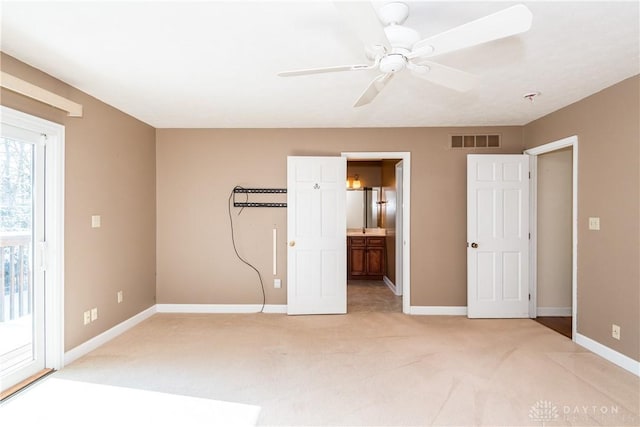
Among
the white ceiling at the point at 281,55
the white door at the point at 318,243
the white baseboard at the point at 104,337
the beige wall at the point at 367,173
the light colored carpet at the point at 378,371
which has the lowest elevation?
the light colored carpet at the point at 378,371

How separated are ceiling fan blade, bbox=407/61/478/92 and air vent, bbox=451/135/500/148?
88.4 inches

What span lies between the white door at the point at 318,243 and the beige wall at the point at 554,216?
252 centimetres

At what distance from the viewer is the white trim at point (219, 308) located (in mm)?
4336

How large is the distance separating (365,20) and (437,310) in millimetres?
3794

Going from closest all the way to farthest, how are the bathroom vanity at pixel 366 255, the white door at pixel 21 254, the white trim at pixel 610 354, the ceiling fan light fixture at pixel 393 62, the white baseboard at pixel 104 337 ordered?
the ceiling fan light fixture at pixel 393 62 < the white door at pixel 21 254 < the white trim at pixel 610 354 < the white baseboard at pixel 104 337 < the bathroom vanity at pixel 366 255

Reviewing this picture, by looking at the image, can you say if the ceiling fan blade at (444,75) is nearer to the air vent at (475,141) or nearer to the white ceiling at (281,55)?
the white ceiling at (281,55)

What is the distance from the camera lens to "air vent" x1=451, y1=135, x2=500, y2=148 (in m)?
4.24

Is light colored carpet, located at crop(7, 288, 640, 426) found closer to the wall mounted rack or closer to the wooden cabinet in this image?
the wall mounted rack

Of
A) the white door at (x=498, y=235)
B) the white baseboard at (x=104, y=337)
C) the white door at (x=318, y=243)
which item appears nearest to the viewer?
the white baseboard at (x=104, y=337)

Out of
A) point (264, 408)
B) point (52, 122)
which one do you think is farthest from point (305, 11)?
point (264, 408)

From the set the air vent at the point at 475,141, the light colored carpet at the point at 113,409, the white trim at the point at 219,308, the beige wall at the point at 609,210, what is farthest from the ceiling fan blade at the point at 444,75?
the white trim at the point at 219,308

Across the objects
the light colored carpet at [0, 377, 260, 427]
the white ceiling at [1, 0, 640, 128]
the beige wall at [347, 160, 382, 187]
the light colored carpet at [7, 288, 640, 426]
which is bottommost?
the light colored carpet at [0, 377, 260, 427]

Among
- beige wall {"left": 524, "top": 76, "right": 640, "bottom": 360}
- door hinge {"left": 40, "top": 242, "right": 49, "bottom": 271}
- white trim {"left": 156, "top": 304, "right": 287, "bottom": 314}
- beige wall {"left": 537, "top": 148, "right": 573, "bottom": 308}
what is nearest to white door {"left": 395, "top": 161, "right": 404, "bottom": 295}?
beige wall {"left": 537, "top": 148, "right": 573, "bottom": 308}

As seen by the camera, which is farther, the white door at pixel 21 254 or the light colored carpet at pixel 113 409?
the white door at pixel 21 254
